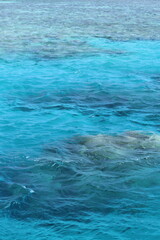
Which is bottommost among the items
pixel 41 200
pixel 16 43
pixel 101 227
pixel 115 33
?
pixel 101 227

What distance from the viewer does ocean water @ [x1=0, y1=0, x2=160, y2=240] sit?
10.1 metres

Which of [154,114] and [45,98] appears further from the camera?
[45,98]

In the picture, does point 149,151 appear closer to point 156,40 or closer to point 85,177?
point 85,177

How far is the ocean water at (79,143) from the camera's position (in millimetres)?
10094

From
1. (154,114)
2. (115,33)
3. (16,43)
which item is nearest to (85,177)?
(154,114)

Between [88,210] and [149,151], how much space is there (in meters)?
3.96

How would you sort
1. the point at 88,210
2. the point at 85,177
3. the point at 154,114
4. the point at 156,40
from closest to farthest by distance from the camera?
the point at 88,210 → the point at 85,177 → the point at 154,114 → the point at 156,40

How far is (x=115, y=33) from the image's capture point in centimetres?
4022

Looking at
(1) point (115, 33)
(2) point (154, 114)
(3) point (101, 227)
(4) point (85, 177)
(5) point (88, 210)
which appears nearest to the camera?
(3) point (101, 227)

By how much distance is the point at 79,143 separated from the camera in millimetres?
14453

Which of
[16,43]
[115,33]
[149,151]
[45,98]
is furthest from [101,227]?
[115,33]

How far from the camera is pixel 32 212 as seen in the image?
34.1 feet

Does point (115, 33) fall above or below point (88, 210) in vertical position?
above

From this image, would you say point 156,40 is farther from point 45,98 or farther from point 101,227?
point 101,227
